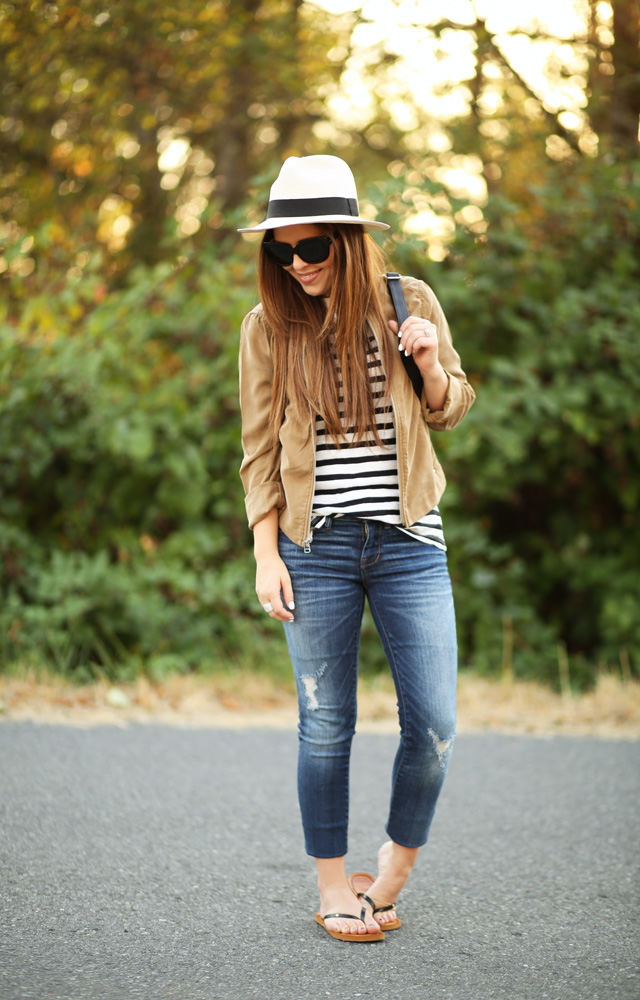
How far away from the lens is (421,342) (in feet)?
7.54

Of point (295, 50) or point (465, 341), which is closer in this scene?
point (465, 341)

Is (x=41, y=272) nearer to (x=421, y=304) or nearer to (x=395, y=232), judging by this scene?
(x=395, y=232)

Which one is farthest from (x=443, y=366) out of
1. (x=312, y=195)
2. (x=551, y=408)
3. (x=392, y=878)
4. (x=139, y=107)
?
(x=139, y=107)

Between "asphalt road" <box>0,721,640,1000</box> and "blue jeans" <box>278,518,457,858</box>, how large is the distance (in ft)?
1.11

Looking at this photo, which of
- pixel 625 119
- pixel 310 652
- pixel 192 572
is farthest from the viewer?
pixel 625 119

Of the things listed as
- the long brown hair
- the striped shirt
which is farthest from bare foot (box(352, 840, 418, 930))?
the long brown hair

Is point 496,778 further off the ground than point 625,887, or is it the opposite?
point 625,887

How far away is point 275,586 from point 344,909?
898 millimetres

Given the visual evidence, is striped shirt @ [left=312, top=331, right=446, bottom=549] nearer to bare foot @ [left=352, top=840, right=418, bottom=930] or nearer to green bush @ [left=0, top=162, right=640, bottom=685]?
bare foot @ [left=352, top=840, right=418, bottom=930]

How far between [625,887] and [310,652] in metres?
1.31

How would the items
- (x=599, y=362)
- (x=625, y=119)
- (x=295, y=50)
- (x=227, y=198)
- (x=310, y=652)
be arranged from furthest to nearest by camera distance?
1. (x=227, y=198)
2. (x=295, y=50)
3. (x=625, y=119)
4. (x=599, y=362)
5. (x=310, y=652)

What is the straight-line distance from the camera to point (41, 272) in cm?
606

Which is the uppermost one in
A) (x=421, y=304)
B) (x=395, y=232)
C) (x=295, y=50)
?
(x=295, y=50)

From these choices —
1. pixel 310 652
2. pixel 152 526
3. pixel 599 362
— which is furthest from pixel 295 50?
pixel 310 652
